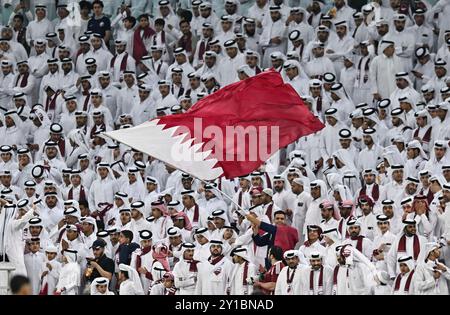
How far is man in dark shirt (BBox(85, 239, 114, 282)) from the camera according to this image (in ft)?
88.7

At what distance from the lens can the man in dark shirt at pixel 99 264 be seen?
1064 inches

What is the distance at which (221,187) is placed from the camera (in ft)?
97.5

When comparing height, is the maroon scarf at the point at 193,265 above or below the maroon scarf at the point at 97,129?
below

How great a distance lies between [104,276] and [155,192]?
3.26 m

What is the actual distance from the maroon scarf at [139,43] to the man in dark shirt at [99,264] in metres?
7.34

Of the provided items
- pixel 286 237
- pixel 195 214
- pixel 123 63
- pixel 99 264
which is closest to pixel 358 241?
pixel 286 237

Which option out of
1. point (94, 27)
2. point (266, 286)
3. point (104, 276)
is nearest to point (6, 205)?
point (104, 276)

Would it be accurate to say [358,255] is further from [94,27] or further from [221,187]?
[94,27]

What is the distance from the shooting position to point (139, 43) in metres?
34.5

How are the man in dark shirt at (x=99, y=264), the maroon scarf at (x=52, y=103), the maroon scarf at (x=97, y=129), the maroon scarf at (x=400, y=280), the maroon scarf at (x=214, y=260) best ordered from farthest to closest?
the maroon scarf at (x=52, y=103) < the maroon scarf at (x=97, y=129) < the man in dark shirt at (x=99, y=264) < the maroon scarf at (x=214, y=260) < the maroon scarf at (x=400, y=280)

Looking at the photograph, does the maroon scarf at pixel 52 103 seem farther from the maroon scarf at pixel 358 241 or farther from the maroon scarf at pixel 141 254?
the maroon scarf at pixel 358 241

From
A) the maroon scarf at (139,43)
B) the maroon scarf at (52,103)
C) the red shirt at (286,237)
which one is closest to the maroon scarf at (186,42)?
the maroon scarf at (139,43)

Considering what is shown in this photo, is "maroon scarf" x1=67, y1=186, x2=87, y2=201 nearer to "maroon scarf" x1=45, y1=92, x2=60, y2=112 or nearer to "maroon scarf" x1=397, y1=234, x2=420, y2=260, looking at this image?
"maroon scarf" x1=45, y1=92, x2=60, y2=112

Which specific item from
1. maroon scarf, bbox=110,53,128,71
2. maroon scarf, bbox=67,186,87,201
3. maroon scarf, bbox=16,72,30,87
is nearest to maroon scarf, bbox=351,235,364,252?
maroon scarf, bbox=67,186,87,201
